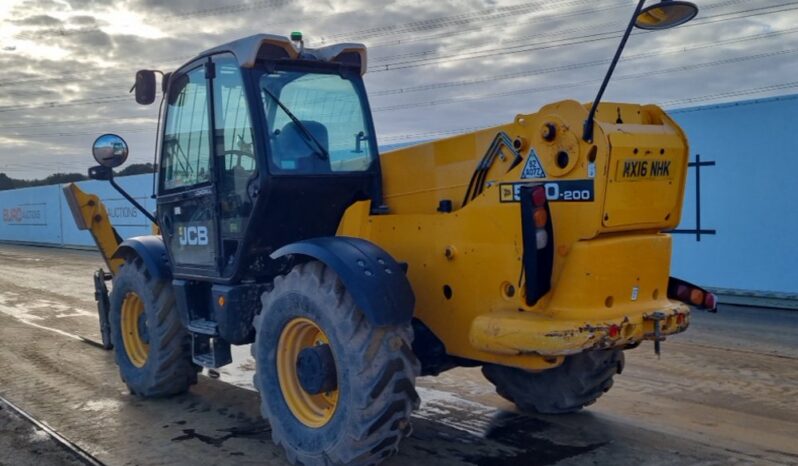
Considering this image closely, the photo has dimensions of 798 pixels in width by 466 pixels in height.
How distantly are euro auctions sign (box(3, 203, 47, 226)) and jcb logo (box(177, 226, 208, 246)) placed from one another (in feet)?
110

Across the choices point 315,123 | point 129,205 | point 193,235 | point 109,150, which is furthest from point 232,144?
point 129,205

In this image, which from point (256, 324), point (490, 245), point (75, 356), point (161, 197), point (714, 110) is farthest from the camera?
point (714, 110)

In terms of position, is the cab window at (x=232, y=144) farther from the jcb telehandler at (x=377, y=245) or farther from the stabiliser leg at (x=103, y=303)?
the stabiliser leg at (x=103, y=303)

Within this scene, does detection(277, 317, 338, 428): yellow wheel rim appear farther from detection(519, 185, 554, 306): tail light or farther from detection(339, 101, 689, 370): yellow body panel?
detection(519, 185, 554, 306): tail light

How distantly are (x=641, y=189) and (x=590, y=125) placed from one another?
20.2 inches

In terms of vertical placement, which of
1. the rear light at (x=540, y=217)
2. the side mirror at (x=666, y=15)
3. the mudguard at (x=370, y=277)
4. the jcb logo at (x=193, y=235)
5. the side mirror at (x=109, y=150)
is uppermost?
the side mirror at (x=666, y=15)

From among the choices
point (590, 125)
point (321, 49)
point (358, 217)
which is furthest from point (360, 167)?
point (590, 125)

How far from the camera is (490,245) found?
14.9 feet

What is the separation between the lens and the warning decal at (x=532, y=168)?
4.44 metres

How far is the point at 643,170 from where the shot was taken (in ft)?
14.5

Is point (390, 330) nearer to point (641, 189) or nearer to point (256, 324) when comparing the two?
point (256, 324)

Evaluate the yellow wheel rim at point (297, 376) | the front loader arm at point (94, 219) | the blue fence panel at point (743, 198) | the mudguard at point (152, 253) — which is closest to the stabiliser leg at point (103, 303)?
the front loader arm at point (94, 219)

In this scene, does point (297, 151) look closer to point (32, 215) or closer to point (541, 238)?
point (541, 238)

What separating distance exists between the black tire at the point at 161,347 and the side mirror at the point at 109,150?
905 millimetres
